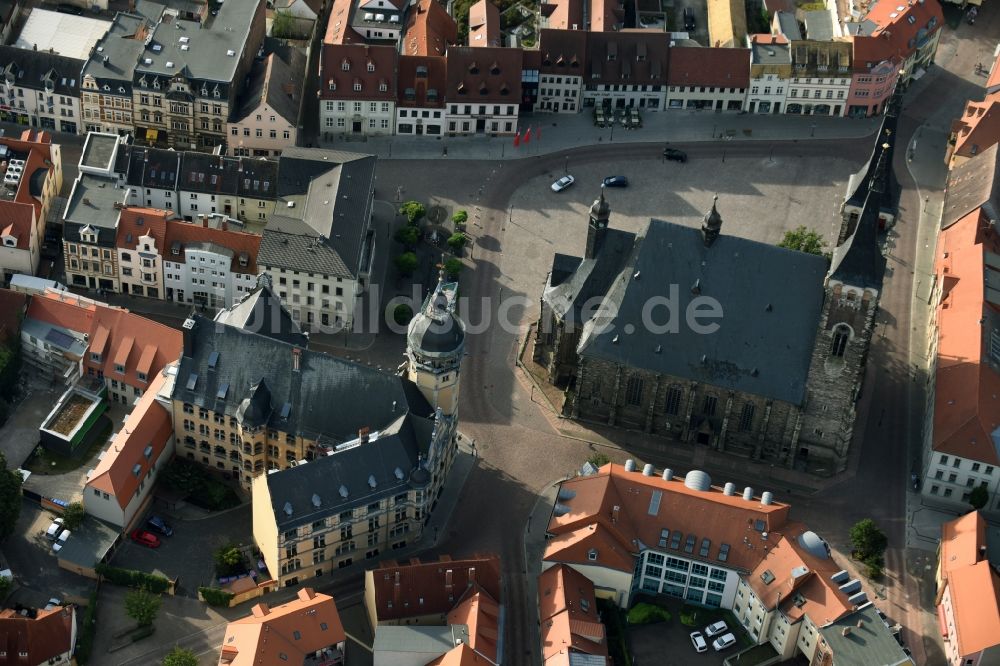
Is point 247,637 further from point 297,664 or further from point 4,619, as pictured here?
point 4,619

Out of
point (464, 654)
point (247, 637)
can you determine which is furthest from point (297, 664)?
point (464, 654)

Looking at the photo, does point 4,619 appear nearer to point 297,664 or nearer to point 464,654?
point 297,664

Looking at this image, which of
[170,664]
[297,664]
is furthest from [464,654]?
[170,664]

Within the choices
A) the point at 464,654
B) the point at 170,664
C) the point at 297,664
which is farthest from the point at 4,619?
the point at 464,654

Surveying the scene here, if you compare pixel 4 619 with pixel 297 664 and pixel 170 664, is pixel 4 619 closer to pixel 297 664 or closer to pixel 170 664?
pixel 170 664
